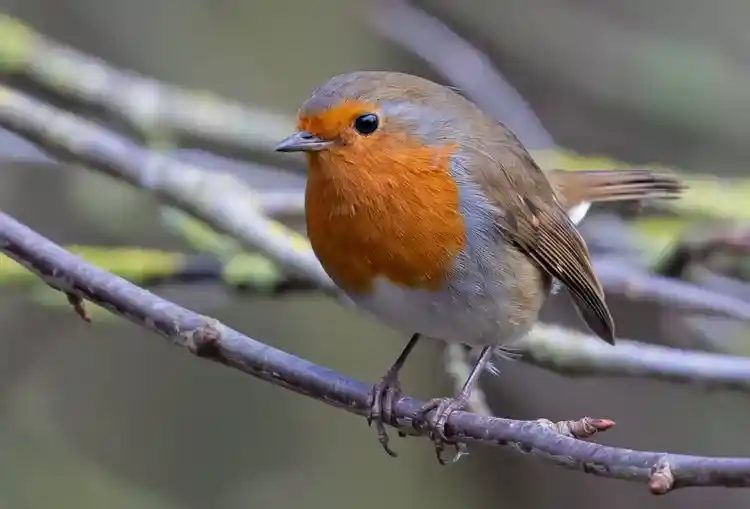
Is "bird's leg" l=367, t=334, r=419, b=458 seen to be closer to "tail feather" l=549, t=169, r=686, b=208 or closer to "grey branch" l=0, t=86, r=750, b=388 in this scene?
"grey branch" l=0, t=86, r=750, b=388

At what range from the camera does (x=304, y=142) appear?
2586mm

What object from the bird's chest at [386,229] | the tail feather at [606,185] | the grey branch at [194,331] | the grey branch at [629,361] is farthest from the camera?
the tail feather at [606,185]

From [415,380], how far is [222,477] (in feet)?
4.26

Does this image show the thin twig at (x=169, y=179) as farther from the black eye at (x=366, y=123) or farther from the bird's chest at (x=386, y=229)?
the black eye at (x=366, y=123)

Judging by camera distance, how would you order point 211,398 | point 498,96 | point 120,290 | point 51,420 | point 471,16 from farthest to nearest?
point 211,398 → point 471,16 → point 51,420 → point 498,96 → point 120,290

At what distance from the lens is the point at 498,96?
430cm

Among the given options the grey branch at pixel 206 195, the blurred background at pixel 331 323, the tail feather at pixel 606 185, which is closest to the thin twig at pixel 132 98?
the grey branch at pixel 206 195

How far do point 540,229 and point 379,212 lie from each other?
0.65 meters

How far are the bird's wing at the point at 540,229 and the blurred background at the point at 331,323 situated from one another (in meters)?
1.22

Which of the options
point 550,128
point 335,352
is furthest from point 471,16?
point 335,352

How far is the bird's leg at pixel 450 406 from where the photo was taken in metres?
2.35

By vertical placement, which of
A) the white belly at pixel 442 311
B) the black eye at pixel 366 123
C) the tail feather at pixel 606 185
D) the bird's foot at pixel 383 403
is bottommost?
the bird's foot at pixel 383 403

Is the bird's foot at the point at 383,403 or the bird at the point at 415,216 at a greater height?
the bird at the point at 415,216

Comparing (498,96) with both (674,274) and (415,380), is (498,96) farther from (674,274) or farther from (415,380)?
(415,380)
